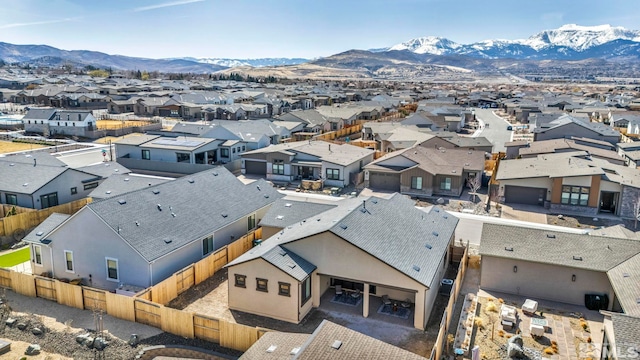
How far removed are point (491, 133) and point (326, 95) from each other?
68461 millimetres

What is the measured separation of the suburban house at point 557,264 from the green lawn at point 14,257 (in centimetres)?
2873

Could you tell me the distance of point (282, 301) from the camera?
76.0 feet

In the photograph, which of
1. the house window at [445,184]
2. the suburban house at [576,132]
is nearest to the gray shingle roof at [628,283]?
the house window at [445,184]

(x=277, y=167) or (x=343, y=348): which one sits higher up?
(x=343, y=348)

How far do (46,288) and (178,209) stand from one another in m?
8.26

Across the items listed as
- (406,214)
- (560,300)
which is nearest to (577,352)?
(560,300)

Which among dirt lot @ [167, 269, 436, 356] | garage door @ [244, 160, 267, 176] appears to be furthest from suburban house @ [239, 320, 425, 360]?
garage door @ [244, 160, 267, 176]

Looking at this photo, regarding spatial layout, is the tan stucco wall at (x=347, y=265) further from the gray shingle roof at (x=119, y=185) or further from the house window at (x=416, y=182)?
the house window at (x=416, y=182)

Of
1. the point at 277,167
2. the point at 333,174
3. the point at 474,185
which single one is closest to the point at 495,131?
the point at 474,185

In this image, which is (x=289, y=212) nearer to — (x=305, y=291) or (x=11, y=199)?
(x=305, y=291)

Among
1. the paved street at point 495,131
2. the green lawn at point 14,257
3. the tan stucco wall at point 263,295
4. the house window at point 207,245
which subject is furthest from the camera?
the paved street at point 495,131

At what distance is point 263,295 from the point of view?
23.5m

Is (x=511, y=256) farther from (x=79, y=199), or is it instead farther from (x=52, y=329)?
(x=79, y=199)

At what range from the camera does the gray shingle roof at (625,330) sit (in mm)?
16891
